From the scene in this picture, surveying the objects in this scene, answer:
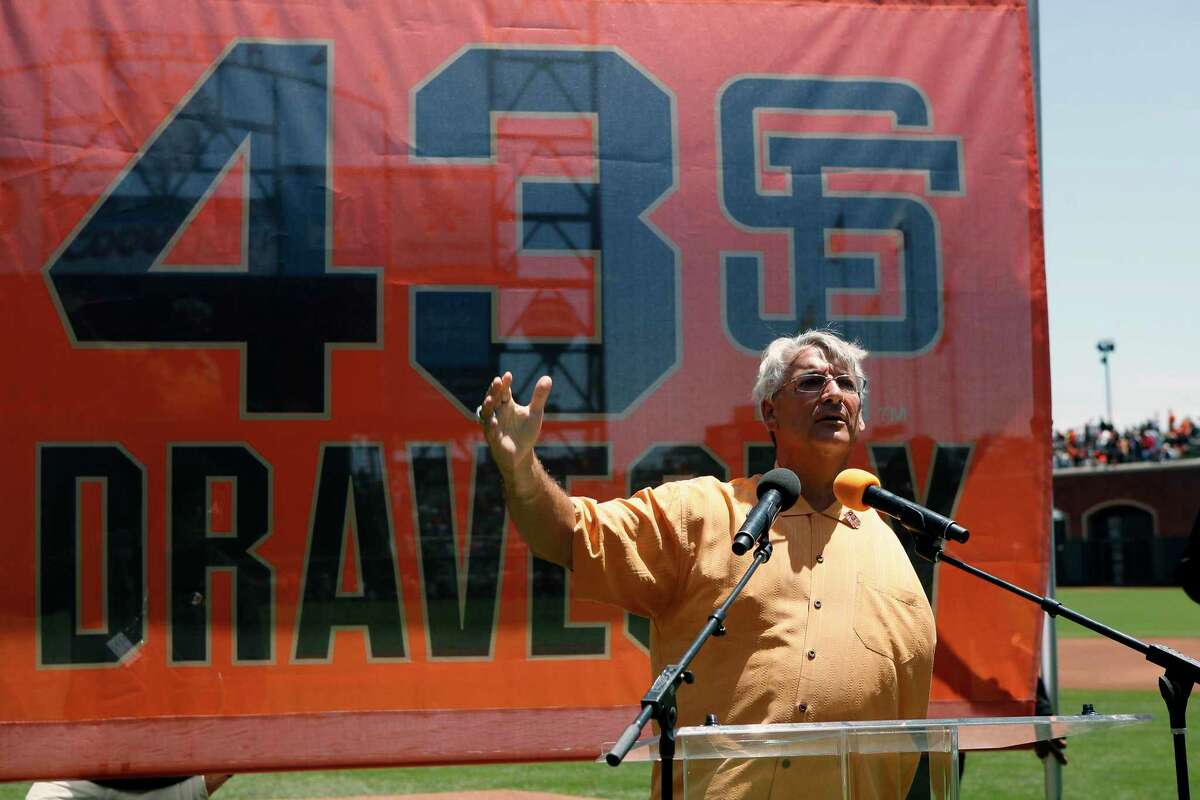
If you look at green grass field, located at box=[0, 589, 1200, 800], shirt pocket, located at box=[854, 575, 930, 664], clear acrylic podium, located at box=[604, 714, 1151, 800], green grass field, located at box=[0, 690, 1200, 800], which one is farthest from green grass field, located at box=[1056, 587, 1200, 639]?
clear acrylic podium, located at box=[604, 714, 1151, 800]

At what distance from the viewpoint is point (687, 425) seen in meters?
4.73

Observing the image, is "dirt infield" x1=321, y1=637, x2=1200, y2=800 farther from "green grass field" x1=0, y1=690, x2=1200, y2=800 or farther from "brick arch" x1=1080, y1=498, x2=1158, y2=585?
"brick arch" x1=1080, y1=498, x2=1158, y2=585

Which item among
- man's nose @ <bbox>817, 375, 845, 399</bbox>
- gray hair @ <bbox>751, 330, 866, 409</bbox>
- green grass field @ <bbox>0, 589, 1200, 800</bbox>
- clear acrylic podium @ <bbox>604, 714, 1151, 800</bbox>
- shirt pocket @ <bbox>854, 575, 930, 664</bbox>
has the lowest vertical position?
green grass field @ <bbox>0, 589, 1200, 800</bbox>

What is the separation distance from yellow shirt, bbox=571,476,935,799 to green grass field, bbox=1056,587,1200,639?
1339 cm

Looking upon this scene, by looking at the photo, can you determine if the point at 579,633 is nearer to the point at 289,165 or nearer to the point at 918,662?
the point at 918,662

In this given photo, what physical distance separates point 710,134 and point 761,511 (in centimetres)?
267

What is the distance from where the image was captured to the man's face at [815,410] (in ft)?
10.5

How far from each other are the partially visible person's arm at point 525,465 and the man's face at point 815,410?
2.06 feet

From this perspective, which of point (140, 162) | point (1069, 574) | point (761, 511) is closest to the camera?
point (761, 511)

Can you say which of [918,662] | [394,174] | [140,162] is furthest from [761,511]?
[140,162]

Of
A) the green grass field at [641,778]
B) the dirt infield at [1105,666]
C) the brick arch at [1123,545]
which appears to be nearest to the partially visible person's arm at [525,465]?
the green grass field at [641,778]

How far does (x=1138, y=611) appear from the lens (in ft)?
78.8

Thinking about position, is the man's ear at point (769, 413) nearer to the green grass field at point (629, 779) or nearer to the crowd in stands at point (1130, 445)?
the green grass field at point (629, 779)

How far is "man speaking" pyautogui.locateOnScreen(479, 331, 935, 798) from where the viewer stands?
9.52 ft
